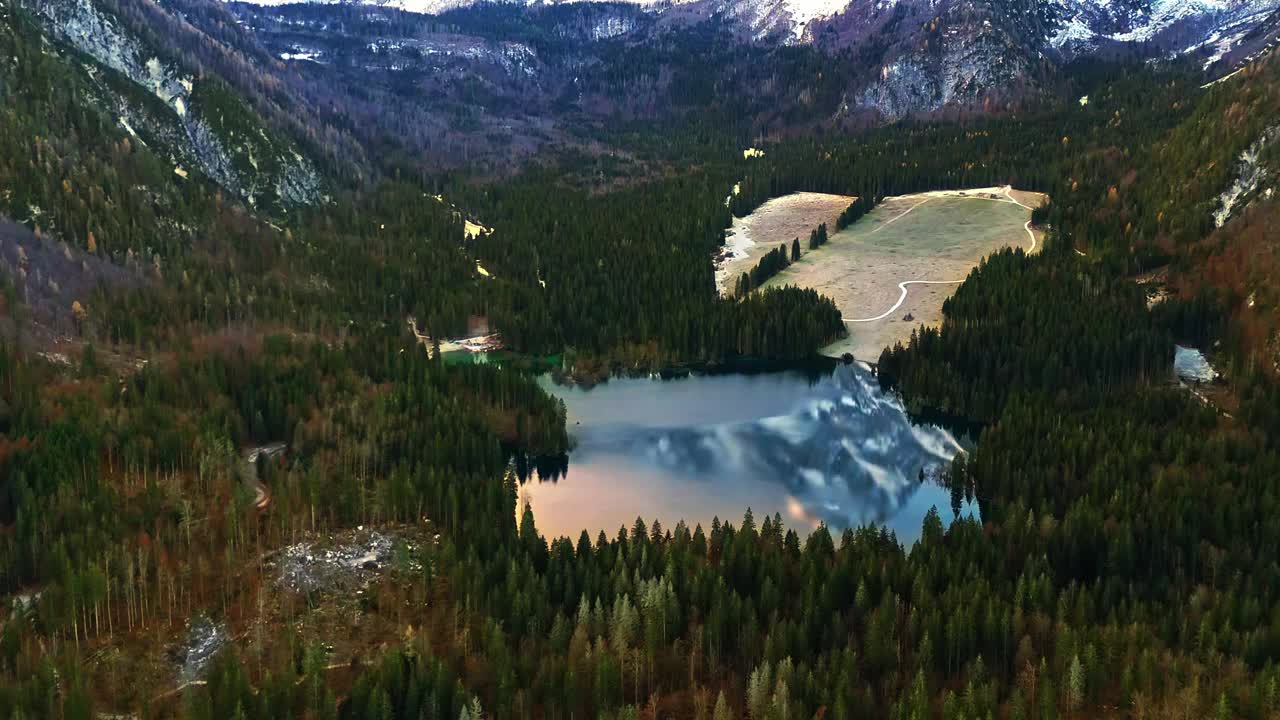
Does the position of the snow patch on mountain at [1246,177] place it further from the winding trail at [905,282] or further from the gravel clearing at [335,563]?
the gravel clearing at [335,563]

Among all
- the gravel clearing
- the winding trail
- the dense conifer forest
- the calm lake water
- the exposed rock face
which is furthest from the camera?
the exposed rock face

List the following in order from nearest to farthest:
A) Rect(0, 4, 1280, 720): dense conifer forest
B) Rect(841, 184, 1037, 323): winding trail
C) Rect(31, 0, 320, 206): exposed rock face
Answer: Rect(0, 4, 1280, 720): dense conifer forest → Rect(841, 184, 1037, 323): winding trail → Rect(31, 0, 320, 206): exposed rock face

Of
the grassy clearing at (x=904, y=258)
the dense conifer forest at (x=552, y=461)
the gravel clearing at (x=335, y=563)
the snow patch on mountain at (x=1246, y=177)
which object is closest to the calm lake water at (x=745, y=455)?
the dense conifer forest at (x=552, y=461)

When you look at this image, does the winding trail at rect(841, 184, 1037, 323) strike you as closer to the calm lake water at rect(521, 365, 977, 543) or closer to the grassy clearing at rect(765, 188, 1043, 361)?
the grassy clearing at rect(765, 188, 1043, 361)

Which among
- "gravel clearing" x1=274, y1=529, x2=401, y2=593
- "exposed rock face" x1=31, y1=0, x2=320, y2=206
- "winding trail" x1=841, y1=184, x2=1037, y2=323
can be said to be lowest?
"gravel clearing" x1=274, y1=529, x2=401, y2=593

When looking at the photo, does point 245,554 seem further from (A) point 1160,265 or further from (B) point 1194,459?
(A) point 1160,265

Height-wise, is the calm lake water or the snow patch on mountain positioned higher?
the snow patch on mountain

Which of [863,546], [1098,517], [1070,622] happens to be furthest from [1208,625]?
[863,546]

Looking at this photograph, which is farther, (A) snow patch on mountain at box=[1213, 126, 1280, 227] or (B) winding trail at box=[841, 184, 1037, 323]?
(B) winding trail at box=[841, 184, 1037, 323]

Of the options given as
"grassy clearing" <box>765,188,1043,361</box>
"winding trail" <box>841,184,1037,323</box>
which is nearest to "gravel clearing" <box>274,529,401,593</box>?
"grassy clearing" <box>765,188,1043,361</box>
